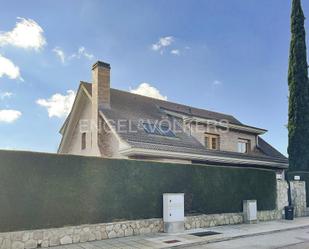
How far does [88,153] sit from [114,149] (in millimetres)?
3502

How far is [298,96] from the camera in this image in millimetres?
23422

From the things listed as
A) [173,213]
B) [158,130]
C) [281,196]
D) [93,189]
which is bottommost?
[173,213]

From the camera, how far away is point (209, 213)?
48.6ft

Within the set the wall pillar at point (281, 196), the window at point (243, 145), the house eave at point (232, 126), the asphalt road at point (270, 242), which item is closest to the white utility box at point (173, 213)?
the asphalt road at point (270, 242)

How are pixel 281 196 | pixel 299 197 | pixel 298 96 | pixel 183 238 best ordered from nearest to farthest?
pixel 183 238 → pixel 281 196 → pixel 299 197 → pixel 298 96

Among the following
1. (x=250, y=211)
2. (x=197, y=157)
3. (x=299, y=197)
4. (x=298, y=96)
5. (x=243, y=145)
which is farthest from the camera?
(x=243, y=145)

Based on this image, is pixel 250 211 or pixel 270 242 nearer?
pixel 270 242

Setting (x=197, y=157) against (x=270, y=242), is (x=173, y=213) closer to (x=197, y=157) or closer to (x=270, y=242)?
(x=270, y=242)

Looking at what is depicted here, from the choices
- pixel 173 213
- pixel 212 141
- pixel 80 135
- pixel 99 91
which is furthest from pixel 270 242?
pixel 80 135

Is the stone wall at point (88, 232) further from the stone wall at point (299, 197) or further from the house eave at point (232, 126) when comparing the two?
the house eave at point (232, 126)

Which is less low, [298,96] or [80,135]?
[298,96]

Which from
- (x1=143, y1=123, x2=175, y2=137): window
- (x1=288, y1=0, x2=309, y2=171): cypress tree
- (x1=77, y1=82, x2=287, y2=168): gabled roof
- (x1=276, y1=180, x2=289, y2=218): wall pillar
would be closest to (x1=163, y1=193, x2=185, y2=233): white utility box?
(x1=77, y1=82, x2=287, y2=168): gabled roof

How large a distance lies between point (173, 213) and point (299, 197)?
994 cm

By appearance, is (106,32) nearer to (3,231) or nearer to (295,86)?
(3,231)
